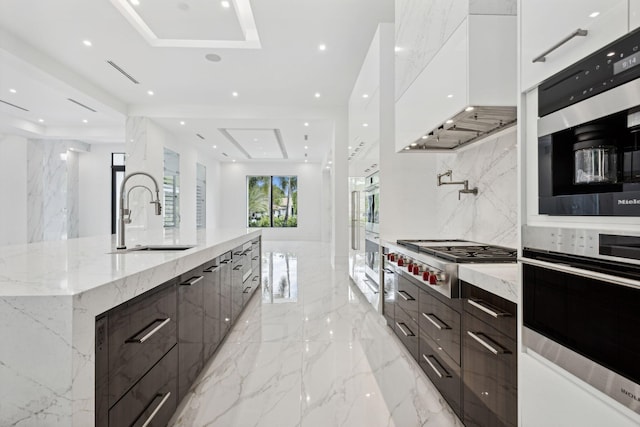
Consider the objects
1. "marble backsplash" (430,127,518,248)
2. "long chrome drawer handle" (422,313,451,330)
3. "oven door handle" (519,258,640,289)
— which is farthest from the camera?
"marble backsplash" (430,127,518,248)

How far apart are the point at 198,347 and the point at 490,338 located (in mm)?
1528

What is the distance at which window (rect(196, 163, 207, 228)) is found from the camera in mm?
10852

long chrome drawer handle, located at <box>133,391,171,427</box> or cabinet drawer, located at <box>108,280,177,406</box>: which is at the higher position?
cabinet drawer, located at <box>108,280,177,406</box>

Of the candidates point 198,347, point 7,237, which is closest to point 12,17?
point 198,347

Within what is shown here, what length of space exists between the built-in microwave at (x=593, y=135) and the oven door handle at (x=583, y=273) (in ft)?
0.47

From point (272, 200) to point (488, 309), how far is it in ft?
38.3

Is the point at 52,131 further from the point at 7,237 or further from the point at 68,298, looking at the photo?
the point at 68,298

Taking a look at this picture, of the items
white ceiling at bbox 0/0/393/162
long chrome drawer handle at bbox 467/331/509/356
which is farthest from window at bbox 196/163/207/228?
long chrome drawer handle at bbox 467/331/509/356

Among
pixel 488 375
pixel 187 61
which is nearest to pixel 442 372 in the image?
pixel 488 375

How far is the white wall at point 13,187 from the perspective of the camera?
8.09 meters

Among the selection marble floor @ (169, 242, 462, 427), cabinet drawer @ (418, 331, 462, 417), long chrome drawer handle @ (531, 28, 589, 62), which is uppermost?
long chrome drawer handle @ (531, 28, 589, 62)

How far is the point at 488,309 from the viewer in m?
1.28

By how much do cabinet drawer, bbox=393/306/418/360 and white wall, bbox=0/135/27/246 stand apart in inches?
389

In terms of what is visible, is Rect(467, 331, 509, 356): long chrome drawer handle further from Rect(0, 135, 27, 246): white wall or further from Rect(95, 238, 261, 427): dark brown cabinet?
Rect(0, 135, 27, 246): white wall
